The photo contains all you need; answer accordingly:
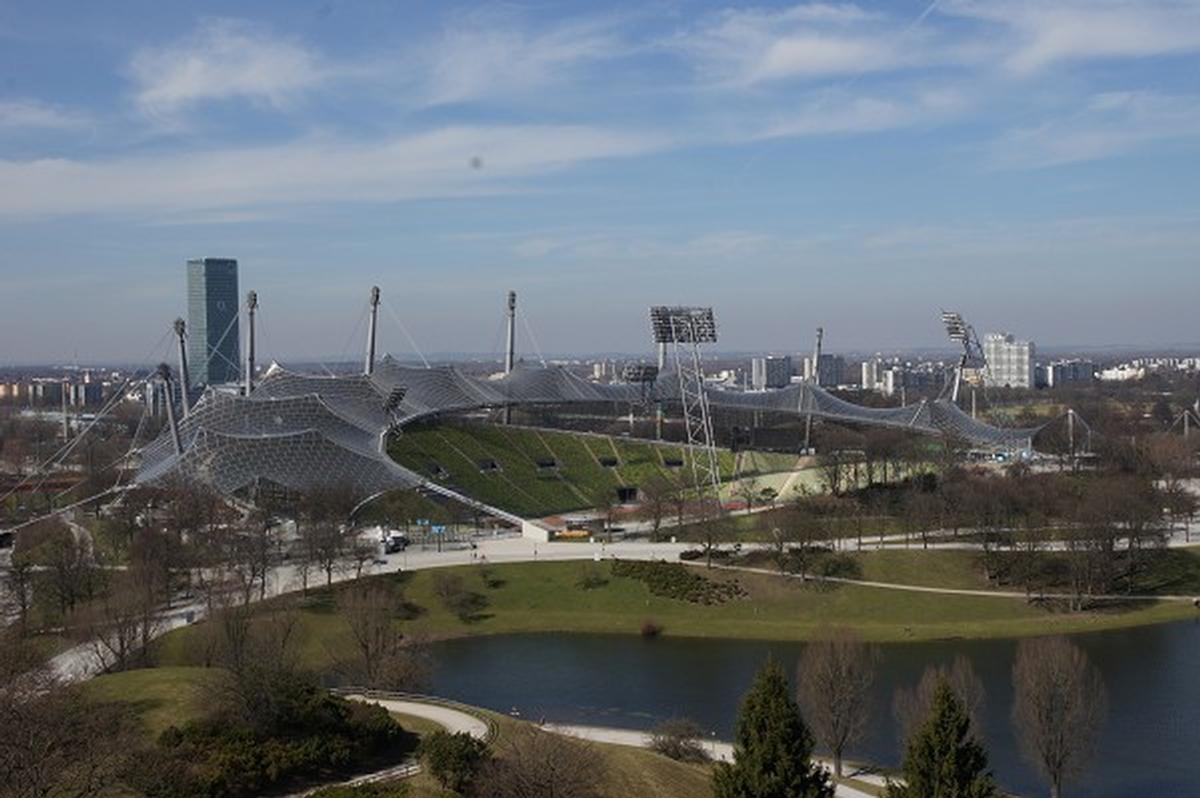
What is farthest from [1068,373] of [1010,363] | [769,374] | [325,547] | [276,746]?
[276,746]

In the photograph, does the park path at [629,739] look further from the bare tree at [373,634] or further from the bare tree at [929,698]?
the bare tree at [373,634]

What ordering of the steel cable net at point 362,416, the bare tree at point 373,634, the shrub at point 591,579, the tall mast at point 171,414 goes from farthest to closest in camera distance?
the tall mast at point 171,414, the steel cable net at point 362,416, the shrub at point 591,579, the bare tree at point 373,634

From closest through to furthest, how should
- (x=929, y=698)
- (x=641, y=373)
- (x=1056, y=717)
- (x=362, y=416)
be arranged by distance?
(x=1056, y=717) → (x=929, y=698) → (x=362, y=416) → (x=641, y=373)

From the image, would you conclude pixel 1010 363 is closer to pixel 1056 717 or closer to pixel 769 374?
pixel 769 374

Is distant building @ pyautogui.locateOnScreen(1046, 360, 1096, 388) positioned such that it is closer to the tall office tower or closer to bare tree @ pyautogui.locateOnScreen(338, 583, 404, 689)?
the tall office tower

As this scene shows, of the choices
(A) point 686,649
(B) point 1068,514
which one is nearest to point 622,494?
(B) point 1068,514

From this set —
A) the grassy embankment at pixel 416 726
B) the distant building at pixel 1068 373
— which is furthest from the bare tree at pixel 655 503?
the distant building at pixel 1068 373

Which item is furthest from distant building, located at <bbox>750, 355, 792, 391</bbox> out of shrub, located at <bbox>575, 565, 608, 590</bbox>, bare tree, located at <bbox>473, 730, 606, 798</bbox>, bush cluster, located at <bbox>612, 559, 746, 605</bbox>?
bare tree, located at <bbox>473, 730, 606, 798</bbox>
